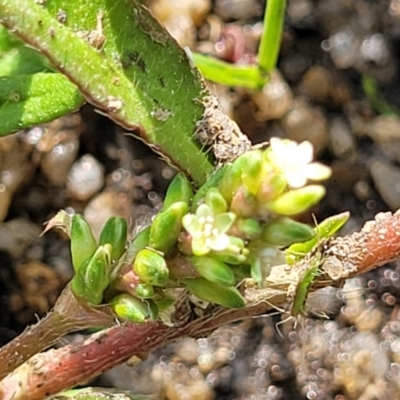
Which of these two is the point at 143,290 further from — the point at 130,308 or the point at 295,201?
the point at 295,201

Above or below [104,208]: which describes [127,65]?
above

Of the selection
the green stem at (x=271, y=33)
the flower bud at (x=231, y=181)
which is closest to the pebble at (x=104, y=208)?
the green stem at (x=271, y=33)

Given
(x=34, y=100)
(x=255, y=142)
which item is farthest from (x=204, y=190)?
(x=255, y=142)

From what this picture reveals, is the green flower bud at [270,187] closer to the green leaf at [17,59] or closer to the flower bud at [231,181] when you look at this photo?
the flower bud at [231,181]

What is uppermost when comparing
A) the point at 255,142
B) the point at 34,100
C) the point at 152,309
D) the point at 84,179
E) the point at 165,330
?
the point at 34,100

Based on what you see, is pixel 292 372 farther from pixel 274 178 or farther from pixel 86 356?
pixel 274 178

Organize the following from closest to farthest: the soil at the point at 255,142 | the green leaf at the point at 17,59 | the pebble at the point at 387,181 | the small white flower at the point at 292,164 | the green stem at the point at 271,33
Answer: the small white flower at the point at 292,164 → the green leaf at the point at 17,59 → the green stem at the point at 271,33 → the soil at the point at 255,142 → the pebble at the point at 387,181

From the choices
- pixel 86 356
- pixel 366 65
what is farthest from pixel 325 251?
pixel 366 65
